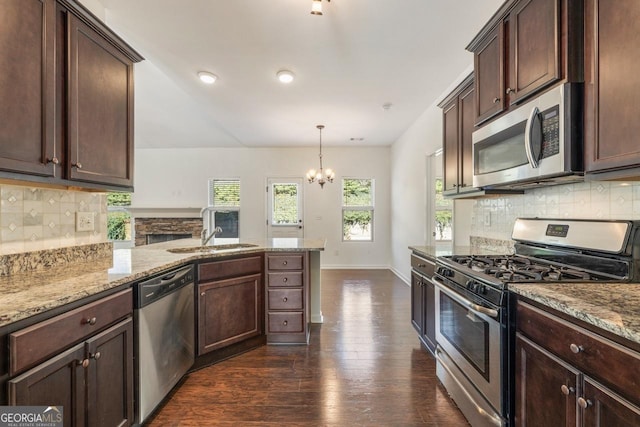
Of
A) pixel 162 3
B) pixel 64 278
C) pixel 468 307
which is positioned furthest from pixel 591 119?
pixel 162 3

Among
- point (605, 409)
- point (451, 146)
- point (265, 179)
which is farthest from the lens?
point (265, 179)

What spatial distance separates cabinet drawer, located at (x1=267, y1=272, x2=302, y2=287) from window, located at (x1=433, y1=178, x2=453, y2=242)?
239 centimetres

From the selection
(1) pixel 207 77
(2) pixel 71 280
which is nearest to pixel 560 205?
(2) pixel 71 280

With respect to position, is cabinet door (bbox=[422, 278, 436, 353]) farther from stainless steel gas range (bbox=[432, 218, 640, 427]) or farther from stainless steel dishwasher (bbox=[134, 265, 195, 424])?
stainless steel dishwasher (bbox=[134, 265, 195, 424])

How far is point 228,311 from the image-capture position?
2.49 meters

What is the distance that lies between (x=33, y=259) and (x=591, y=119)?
9.26ft

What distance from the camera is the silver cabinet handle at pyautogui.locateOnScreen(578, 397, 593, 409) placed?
3.14 ft

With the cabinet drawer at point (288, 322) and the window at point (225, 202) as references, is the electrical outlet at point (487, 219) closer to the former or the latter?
the cabinet drawer at point (288, 322)

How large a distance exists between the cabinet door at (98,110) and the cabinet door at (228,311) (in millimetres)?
1017

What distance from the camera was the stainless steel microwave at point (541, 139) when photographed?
134cm

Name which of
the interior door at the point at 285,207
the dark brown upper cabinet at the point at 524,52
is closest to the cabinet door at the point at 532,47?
the dark brown upper cabinet at the point at 524,52

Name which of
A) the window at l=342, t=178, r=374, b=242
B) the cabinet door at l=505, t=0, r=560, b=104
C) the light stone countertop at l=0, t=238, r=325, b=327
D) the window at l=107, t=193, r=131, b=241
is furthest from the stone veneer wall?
the cabinet door at l=505, t=0, r=560, b=104

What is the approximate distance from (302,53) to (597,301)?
2.74m

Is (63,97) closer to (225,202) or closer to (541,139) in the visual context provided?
(541,139)
